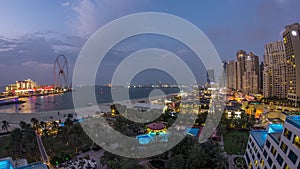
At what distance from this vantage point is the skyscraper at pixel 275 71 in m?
30.7

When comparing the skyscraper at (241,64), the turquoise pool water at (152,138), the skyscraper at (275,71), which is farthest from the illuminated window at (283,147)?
the skyscraper at (241,64)

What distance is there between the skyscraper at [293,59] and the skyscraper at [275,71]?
89.5 inches

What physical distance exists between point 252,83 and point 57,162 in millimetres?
43913

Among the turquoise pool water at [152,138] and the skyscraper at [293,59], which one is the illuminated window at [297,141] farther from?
the skyscraper at [293,59]

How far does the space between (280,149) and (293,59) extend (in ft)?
90.5

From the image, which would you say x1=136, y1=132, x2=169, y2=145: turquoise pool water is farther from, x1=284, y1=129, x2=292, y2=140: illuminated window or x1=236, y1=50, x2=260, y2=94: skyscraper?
x1=236, y1=50, x2=260, y2=94: skyscraper

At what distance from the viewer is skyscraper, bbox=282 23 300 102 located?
86.8 ft

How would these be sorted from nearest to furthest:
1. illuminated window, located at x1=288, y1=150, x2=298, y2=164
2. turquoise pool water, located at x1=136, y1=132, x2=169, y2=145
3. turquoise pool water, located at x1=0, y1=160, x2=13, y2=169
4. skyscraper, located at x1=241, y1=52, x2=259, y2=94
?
illuminated window, located at x1=288, y1=150, x2=298, y2=164, turquoise pool water, located at x1=0, y1=160, x2=13, y2=169, turquoise pool water, located at x1=136, y1=132, x2=169, y2=145, skyscraper, located at x1=241, y1=52, x2=259, y2=94

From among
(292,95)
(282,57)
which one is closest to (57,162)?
(292,95)

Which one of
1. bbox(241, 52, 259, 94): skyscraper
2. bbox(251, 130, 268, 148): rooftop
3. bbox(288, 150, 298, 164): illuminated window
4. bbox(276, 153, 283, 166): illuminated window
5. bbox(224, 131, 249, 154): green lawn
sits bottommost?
bbox(224, 131, 249, 154): green lawn

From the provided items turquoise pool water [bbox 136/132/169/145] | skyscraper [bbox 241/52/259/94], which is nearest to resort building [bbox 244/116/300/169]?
turquoise pool water [bbox 136/132/169/145]

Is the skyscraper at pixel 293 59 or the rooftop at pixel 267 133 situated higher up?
the skyscraper at pixel 293 59

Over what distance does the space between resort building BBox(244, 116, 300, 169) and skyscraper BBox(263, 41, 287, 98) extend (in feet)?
89.9

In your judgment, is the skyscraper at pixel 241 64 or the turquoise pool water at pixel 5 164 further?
the skyscraper at pixel 241 64
